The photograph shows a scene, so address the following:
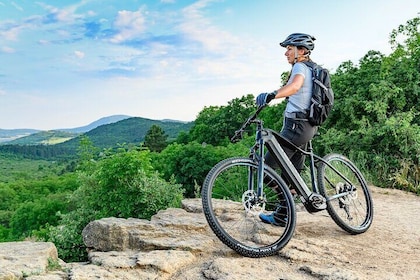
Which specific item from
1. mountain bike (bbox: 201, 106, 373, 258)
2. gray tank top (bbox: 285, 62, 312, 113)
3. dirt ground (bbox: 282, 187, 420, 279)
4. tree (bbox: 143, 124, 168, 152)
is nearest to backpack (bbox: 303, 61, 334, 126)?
gray tank top (bbox: 285, 62, 312, 113)

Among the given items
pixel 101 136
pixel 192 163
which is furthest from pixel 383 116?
pixel 101 136

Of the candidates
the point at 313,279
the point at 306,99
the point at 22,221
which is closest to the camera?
the point at 313,279

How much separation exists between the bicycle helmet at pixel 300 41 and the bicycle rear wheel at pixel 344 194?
1396 mm

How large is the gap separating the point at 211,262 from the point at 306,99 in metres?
1.93

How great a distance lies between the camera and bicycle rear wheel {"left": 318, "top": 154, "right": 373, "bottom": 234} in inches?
213

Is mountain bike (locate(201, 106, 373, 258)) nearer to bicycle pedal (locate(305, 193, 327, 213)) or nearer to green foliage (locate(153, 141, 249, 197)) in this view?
bicycle pedal (locate(305, 193, 327, 213))

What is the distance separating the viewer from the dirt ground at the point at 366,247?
14.6 feet

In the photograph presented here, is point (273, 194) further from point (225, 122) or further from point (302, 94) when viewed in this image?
point (225, 122)

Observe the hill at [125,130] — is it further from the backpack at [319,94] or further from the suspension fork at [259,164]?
the suspension fork at [259,164]

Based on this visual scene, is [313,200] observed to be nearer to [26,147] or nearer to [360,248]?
[360,248]

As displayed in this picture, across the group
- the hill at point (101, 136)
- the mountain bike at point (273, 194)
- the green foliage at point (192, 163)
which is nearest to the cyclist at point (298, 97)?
the mountain bike at point (273, 194)

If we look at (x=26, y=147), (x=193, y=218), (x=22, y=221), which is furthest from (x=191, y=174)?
(x=26, y=147)

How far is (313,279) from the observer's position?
4070 mm

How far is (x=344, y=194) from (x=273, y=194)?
3.76 feet
